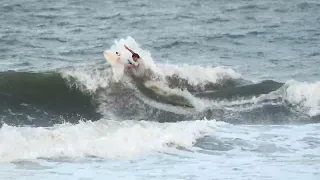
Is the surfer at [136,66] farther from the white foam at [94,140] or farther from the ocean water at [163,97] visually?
the white foam at [94,140]

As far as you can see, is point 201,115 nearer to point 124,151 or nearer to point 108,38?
point 124,151

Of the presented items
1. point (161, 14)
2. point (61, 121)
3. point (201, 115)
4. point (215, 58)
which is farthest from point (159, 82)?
point (161, 14)

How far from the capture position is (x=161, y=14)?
28.8 metres

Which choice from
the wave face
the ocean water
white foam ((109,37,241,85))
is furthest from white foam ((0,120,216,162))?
white foam ((109,37,241,85))

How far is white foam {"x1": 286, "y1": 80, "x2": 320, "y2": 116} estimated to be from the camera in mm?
14766

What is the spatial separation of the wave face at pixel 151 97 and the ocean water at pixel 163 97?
28 millimetres

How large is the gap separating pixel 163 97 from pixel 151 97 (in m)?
0.28

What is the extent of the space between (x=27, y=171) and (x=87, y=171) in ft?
2.59

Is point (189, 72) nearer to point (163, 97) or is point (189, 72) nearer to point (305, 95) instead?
point (163, 97)

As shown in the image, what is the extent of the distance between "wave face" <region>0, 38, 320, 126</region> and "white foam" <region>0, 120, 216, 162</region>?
1651mm

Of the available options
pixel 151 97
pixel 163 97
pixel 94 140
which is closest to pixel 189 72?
pixel 163 97

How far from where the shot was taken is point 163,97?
607 inches

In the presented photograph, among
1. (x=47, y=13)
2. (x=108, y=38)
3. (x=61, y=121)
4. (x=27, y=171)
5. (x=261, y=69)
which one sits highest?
(x=47, y=13)

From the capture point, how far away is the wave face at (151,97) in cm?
1412
